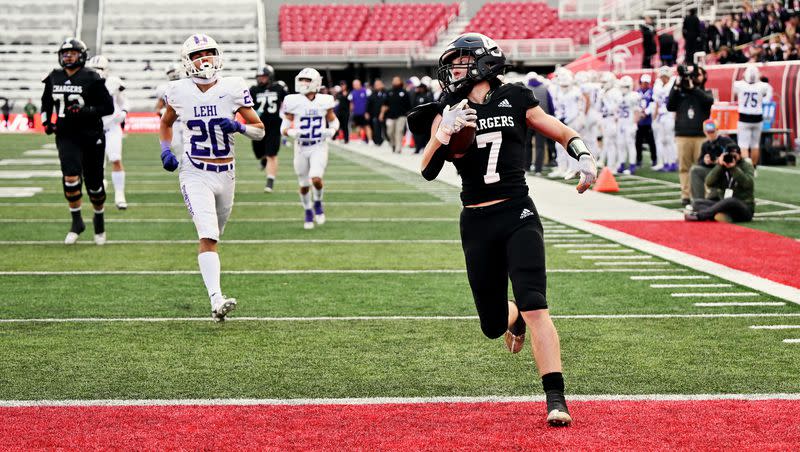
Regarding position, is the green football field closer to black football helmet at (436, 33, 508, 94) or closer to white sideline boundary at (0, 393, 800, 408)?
white sideline boundary at (0, 393, 800, 408)

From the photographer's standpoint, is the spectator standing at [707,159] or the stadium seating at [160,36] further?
the stadium seating at [160,36]

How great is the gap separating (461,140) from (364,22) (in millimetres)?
48527

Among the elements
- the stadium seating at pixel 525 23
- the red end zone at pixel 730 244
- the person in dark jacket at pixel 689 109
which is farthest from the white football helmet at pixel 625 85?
the stadium seating at pixel 525 23

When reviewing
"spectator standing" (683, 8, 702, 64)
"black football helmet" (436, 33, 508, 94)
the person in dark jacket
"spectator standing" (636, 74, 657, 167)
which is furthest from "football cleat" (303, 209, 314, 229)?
"spectator standing" (683, 8, 702, 64)

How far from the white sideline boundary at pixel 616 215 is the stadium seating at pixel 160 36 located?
29065 millimetres

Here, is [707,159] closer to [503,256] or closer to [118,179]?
[118,179]

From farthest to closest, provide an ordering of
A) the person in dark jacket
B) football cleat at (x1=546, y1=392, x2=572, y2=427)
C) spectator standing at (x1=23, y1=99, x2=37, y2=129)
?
spectator standing at (x1=23, y1=99, x2=37, y2=129) → the person in dark jacket → football cleat at (x1=546, y1=392, x2=572, y2=427)

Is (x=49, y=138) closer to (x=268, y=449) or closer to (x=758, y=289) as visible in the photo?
(x=758, y=289)

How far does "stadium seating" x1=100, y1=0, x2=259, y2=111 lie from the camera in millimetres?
50406

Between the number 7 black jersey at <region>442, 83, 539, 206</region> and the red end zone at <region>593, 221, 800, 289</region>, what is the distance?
4.36m

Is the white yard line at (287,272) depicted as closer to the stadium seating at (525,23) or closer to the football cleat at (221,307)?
the football cleat at (221,307)

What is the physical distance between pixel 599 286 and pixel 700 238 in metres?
3.21

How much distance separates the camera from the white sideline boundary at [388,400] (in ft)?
18.3

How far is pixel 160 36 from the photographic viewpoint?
174 ft
